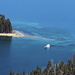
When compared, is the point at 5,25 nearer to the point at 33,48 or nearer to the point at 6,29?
the point at 6,29

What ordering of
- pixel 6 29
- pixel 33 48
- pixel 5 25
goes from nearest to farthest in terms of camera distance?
pixel 33 48, pixel 5 25, pixel 6 29

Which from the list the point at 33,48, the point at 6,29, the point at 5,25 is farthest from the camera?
the point at 6,29

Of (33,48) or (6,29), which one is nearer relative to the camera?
(33,48)

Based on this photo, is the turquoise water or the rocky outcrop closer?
the turquoise water

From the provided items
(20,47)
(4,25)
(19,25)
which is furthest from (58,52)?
(19,25)

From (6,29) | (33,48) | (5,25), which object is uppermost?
(5,25)

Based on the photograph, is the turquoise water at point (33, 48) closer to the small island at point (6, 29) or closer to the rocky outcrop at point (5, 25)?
the small island at point (6, 29)

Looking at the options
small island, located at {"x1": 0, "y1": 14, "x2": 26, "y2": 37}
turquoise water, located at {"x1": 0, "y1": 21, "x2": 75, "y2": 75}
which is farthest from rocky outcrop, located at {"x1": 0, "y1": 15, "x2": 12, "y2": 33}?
turquoise water, located at {"x1": 0, "y1": 21, "x2": 75, "y2": 75}

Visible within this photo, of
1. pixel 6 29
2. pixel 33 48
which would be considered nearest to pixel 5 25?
pixel 6 29

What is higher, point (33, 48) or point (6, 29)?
point (6, 29)

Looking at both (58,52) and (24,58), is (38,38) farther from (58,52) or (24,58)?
(24,58)

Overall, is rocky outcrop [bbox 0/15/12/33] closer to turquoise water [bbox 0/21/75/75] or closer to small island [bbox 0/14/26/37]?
small island [bbox 0/14/26/37]

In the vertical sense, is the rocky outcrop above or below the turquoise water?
above
